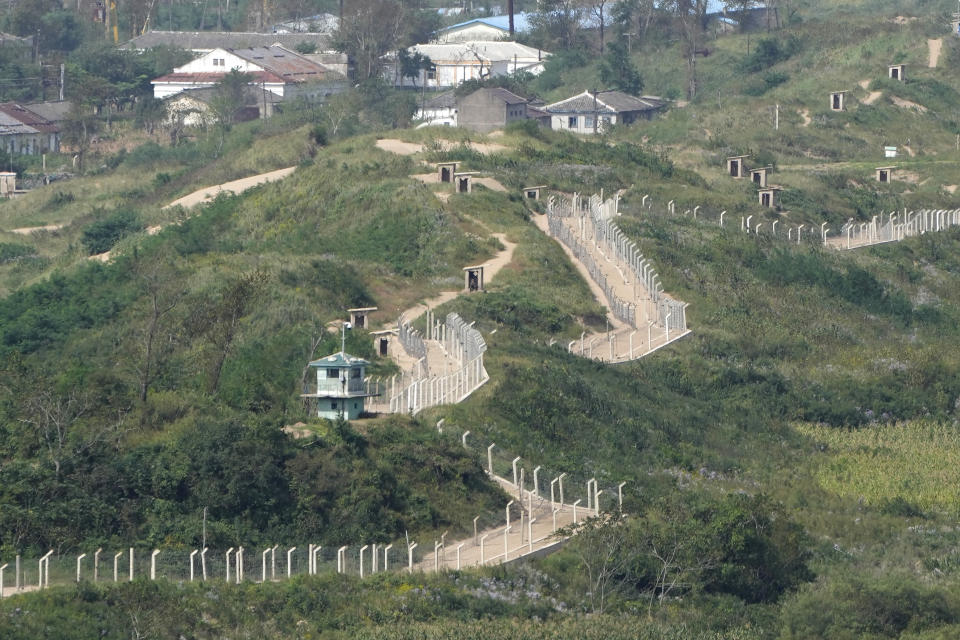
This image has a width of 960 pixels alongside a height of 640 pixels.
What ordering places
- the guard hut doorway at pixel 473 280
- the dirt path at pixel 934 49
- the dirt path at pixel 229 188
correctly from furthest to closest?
1. the dirt path at pixel 934 49
2. the dirt path at pixel 229 188
3. the guard hut doorway at pixel 473 280

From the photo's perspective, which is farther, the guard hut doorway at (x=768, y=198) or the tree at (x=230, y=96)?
the tree at (x=230, y=96)

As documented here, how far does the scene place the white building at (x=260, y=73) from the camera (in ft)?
438

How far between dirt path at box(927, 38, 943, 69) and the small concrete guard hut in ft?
259

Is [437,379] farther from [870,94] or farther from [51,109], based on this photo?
[51,109]

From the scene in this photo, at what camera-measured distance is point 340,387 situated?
54406 millimetres

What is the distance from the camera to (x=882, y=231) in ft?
317

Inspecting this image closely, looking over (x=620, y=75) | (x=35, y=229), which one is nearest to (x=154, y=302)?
(x=35, y=229)

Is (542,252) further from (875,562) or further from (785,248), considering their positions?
(875,562)

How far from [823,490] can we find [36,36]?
97.0 m

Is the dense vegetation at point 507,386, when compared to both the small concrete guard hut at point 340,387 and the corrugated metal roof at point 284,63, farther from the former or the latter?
the corrugated metal roof at point 284,63

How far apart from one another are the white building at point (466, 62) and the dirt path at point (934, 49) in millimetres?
24239

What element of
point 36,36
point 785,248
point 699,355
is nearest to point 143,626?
point 699,355

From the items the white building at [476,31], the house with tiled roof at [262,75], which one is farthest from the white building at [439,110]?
the white building at [476,31]

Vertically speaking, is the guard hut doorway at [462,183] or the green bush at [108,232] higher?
the guard hut doorway at [462,183]
